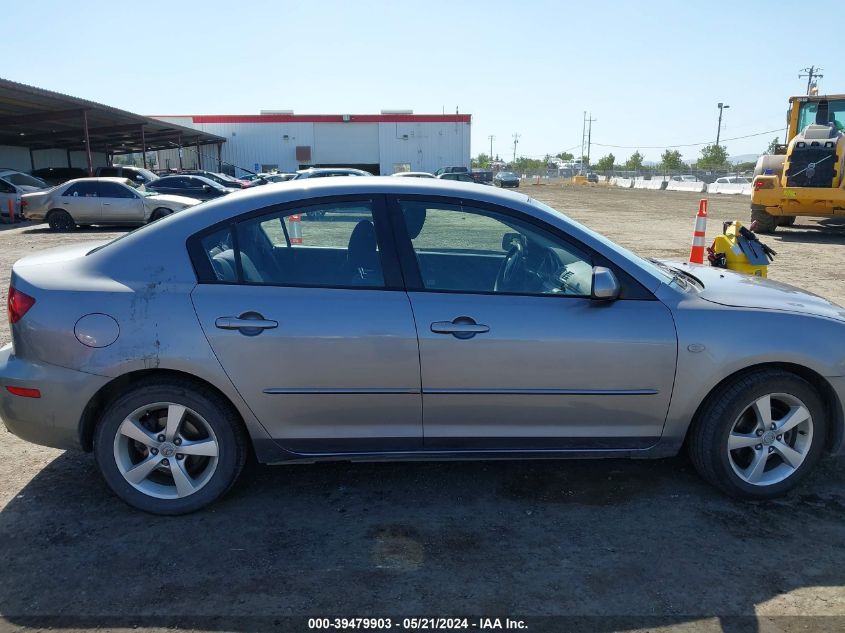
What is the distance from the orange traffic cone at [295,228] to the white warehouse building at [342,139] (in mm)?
49922

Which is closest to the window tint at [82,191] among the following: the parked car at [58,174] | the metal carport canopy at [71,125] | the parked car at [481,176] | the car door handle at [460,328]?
the metal carport canopy at [71,125]

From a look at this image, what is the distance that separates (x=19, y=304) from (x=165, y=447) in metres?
0.98

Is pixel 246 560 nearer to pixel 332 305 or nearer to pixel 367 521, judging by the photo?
pixel 367 521

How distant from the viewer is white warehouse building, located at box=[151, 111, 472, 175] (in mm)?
52469

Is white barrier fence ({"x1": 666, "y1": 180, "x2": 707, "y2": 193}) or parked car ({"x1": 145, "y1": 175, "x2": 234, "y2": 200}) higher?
parked car ({"x1": 145, "y1": 175, "x2": 234, "y2": 200})

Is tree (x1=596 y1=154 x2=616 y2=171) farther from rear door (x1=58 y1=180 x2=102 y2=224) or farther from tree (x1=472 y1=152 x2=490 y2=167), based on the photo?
rear door (x1=58 y1=180 x2=102 y2=224)

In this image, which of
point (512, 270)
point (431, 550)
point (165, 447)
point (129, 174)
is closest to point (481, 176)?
point (129, 174)

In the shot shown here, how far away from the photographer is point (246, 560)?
9.39ft

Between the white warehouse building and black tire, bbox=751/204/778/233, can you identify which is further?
the white warehouse building

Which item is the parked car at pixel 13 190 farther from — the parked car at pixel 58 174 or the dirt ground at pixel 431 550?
the dirt ground at pixel 431 550

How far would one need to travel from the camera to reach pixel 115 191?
17.1m

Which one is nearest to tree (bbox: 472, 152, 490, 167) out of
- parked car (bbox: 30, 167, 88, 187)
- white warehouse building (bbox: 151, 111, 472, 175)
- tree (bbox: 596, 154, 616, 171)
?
tree (bbox: 596, 154, 616, 171)

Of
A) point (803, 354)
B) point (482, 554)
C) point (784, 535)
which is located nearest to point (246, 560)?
point (482, 554)

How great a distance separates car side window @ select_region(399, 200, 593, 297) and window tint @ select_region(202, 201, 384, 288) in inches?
9.3
